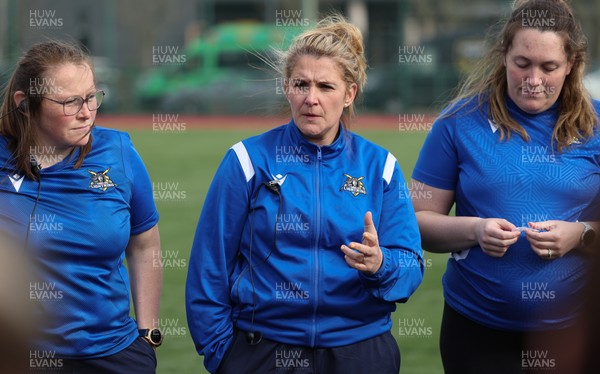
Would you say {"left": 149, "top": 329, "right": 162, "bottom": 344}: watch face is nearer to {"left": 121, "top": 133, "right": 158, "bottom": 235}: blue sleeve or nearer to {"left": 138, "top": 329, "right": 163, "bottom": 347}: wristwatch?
{"left": 138, "top": 329, "right": 163, "bottom": 347}: wristwatch

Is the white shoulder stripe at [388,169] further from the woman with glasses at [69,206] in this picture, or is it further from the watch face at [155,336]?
the watch face at [155,336]

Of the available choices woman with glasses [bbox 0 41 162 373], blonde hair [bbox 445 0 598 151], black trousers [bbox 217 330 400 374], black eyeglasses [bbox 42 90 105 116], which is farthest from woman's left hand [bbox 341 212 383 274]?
black eyeglasses [bbox 42 90 105 116]

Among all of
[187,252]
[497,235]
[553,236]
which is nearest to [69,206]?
[497,235]

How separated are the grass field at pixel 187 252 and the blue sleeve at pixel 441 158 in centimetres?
257

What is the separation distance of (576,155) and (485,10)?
43579 mm

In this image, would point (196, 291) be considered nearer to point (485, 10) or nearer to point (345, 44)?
point (345, 44)

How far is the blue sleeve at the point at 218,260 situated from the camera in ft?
11.6

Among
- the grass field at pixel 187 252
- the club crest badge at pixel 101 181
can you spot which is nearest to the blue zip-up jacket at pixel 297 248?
the club crest badge at pixel 101 181

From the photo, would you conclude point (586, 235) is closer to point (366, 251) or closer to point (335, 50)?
point (366, 251)

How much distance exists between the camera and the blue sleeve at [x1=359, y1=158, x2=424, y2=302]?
11.6 feet

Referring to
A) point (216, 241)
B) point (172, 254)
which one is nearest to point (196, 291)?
point (216, 241)

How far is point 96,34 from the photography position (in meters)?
40.2

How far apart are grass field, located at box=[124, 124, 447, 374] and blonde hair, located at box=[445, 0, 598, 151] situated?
109 inches

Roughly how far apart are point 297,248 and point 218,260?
0.31 metres
